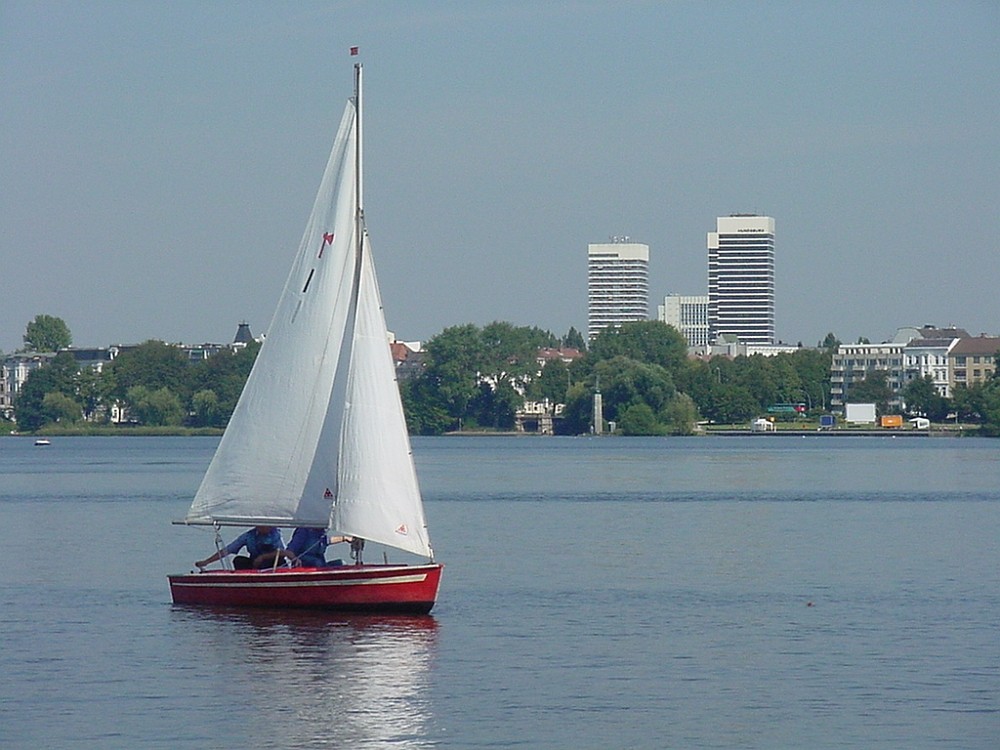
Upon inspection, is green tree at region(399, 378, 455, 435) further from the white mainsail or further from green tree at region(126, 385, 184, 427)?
the white mainsail

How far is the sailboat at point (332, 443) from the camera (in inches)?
1164

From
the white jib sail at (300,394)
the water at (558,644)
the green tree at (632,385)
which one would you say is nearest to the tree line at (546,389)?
the green tree at (632,385)

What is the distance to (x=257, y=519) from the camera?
30141 millimetres

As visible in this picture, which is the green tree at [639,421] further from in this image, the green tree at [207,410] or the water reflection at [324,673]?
the water reflection at [324,673]

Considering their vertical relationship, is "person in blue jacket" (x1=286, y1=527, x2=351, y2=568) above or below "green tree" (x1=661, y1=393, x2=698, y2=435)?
below

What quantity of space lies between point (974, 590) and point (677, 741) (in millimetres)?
15622

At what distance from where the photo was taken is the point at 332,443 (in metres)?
30.0

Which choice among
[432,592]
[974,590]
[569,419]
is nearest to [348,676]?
[432,592]

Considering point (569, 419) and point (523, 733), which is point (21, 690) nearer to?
point (523, 733)

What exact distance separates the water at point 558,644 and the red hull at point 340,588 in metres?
0.28

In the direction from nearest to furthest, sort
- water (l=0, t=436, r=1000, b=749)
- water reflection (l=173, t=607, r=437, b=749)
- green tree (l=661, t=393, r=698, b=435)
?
water reflection (l=173, t=607, r=437, b=749) → water (l=0, t=436, r=1000, b=749) → green tree (l=661, t=393, r=698, b=435)

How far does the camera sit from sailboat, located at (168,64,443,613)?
2956 centimetres

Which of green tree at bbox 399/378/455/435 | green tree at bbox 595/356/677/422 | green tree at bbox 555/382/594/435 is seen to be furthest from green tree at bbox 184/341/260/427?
green tree at bbox 595/356/677/422

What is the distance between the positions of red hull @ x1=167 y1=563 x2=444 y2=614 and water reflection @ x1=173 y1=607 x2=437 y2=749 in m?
0.21
